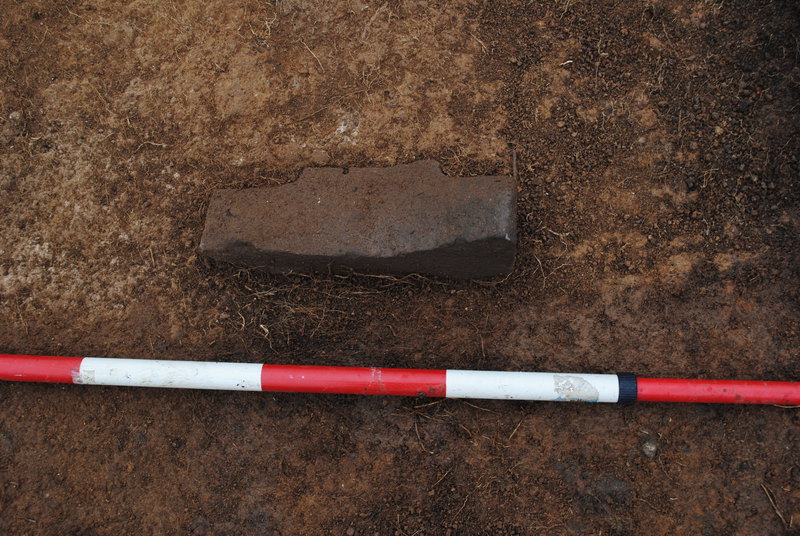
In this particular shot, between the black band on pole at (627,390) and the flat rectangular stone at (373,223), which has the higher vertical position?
the flat rectangular stone at (373,223)

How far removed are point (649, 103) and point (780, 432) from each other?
1.61 metres

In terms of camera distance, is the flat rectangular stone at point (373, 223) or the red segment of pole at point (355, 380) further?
the red segment of pole at point (355, 380)

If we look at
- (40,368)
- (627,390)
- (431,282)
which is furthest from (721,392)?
(40,368)

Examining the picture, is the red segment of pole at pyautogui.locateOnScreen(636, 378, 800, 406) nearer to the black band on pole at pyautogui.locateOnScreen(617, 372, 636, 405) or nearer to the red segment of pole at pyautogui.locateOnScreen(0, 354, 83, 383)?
the black band on pole at pyautogui.locateOnScreen(617, 372, 636, 405)

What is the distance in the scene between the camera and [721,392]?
2.22 meters

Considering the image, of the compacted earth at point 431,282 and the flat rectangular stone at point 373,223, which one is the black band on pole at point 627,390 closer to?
the compacted earth at point 431,282

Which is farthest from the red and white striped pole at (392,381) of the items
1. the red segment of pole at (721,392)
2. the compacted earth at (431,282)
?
the compacted earth at (431,282)

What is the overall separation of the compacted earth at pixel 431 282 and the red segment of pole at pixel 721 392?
0.38 ft

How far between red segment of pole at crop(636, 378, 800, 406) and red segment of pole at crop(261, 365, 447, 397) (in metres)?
0.91

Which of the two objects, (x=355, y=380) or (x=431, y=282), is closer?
(x=355, y=380)

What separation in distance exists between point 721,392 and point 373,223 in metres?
1.65

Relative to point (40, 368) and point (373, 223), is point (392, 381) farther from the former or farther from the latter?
point (40, 368)

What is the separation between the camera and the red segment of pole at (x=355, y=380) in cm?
227

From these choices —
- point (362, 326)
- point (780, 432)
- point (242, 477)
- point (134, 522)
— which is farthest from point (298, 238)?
point (780, 432)
